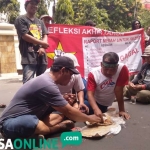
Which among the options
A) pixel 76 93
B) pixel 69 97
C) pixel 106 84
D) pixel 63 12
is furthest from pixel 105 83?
pixel 63 12

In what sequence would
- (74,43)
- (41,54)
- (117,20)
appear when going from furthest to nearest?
(117,20) < (74,43) < (41,54)

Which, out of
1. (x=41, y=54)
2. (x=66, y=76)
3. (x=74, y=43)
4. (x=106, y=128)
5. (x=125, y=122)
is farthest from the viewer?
(x=74, y=43)

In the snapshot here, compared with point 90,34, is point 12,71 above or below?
below

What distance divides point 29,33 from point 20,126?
5.05 ft

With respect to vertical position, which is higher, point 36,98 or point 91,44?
point 91,44

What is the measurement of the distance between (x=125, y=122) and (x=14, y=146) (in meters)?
1.35

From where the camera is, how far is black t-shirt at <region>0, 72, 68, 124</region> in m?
2.40

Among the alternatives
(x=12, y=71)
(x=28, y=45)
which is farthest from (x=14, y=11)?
(x=28, y=45)

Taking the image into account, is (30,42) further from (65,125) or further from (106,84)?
(65,125)

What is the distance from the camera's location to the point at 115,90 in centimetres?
329

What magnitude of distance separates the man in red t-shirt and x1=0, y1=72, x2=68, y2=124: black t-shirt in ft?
2.43

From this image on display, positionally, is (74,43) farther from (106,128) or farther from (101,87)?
(106,128)

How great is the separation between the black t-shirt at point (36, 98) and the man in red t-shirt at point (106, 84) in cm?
74

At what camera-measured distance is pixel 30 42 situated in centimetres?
354
